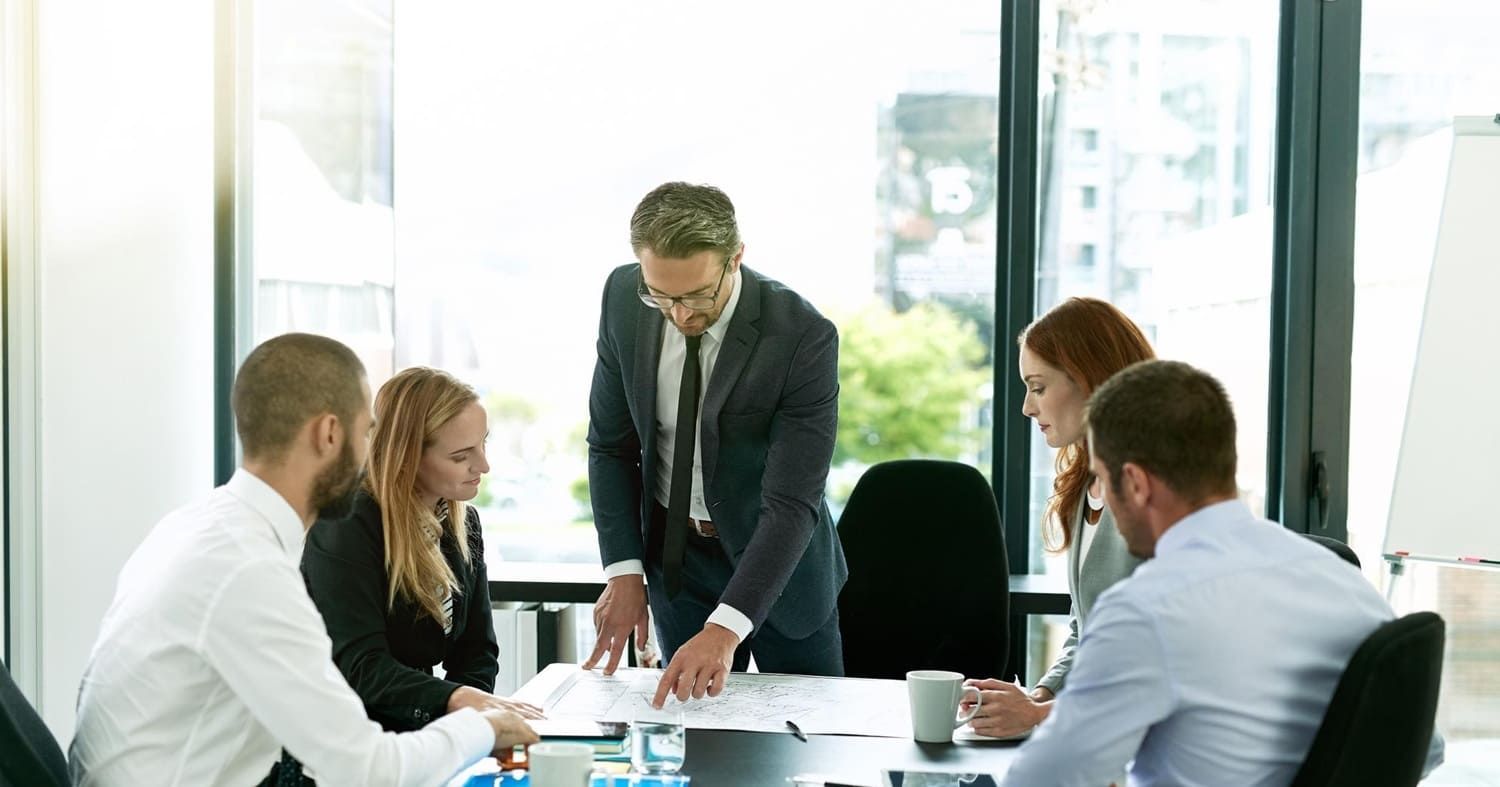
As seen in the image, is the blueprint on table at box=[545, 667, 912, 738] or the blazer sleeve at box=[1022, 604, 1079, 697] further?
the blazer sleeve at box=[1022, 604, 1079, 697]

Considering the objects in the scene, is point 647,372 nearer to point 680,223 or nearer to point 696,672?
point 680,223

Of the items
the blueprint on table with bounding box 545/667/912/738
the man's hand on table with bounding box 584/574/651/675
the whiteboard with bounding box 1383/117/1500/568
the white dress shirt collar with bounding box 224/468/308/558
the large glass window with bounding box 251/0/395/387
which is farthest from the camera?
the large glass window with bounding box 251/0/395/387

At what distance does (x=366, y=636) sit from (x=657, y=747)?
0.65 m

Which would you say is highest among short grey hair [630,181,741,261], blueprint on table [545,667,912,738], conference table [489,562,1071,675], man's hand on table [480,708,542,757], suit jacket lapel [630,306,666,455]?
short grey hair [630,181,741,261]

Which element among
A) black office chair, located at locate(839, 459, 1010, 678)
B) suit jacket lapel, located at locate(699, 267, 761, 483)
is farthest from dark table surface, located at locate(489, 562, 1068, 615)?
suit jacket lapel, located at locate(699, 267, 761, 483)

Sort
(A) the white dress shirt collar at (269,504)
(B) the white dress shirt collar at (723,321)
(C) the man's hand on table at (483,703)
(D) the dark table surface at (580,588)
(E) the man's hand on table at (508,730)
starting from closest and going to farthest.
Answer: (A) the white dress shirt collar at (269,504)
(E) the man's hand on table at (508,730)
(C) the man's hand on table at (483,703)
(B) the white dress shirt collar at (723,321)
(D) the dark table surface at (580,588)

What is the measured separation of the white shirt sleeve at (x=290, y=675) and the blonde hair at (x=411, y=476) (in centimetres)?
66

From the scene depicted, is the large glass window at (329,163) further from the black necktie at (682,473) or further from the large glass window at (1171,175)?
the large glass window at (1171,175)

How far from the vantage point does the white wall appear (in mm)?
3123

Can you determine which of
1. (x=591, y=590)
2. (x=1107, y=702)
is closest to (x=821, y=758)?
(x=1107, y=702)

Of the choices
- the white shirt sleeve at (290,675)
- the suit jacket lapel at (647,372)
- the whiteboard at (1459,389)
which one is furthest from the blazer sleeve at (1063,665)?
the whiteboard at (1459,389)

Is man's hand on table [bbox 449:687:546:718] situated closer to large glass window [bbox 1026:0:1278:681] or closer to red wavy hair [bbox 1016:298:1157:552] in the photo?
red wavy hair [bbox 1016:298:1157:552]

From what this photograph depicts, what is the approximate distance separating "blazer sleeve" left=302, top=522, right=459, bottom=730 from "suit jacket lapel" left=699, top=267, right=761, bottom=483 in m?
0.64

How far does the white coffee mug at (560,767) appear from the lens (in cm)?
157
